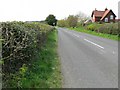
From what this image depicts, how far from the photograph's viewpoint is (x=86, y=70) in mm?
9992

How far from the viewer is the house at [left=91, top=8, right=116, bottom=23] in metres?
101

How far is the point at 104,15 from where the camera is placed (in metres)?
103

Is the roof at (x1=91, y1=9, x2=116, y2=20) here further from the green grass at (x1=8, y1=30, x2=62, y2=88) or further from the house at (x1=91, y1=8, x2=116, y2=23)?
the green grass at (x1=8, y1=30, x2=62, y2=88)

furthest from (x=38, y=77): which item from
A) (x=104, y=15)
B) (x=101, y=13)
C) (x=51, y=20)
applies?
(x=51, y=20)

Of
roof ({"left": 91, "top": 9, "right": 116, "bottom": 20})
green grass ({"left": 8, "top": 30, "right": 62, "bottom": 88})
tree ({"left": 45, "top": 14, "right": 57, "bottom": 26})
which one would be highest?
roof ({"left": 91, "top": 9, "right": 116, "bottom": 20})

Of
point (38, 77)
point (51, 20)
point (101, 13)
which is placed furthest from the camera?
point (51, 20)

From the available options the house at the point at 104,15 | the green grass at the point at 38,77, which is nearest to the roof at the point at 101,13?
the house at the point at 104,15

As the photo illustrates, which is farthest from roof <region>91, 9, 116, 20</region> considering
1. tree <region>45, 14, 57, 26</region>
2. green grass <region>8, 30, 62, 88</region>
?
green grass <region>8, 30, 62, 88</region>

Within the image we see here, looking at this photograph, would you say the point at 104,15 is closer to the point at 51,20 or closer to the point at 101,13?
the point at 101,13

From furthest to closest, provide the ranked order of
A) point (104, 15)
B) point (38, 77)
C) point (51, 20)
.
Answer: point (51, 20) < point (104, 15) < point (38, 77)

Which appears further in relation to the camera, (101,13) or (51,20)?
(51,20)

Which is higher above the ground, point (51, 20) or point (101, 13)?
point (101, 13)

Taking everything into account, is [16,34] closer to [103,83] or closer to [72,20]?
[103,83]

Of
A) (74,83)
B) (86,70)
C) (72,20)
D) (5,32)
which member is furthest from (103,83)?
(72,20)
